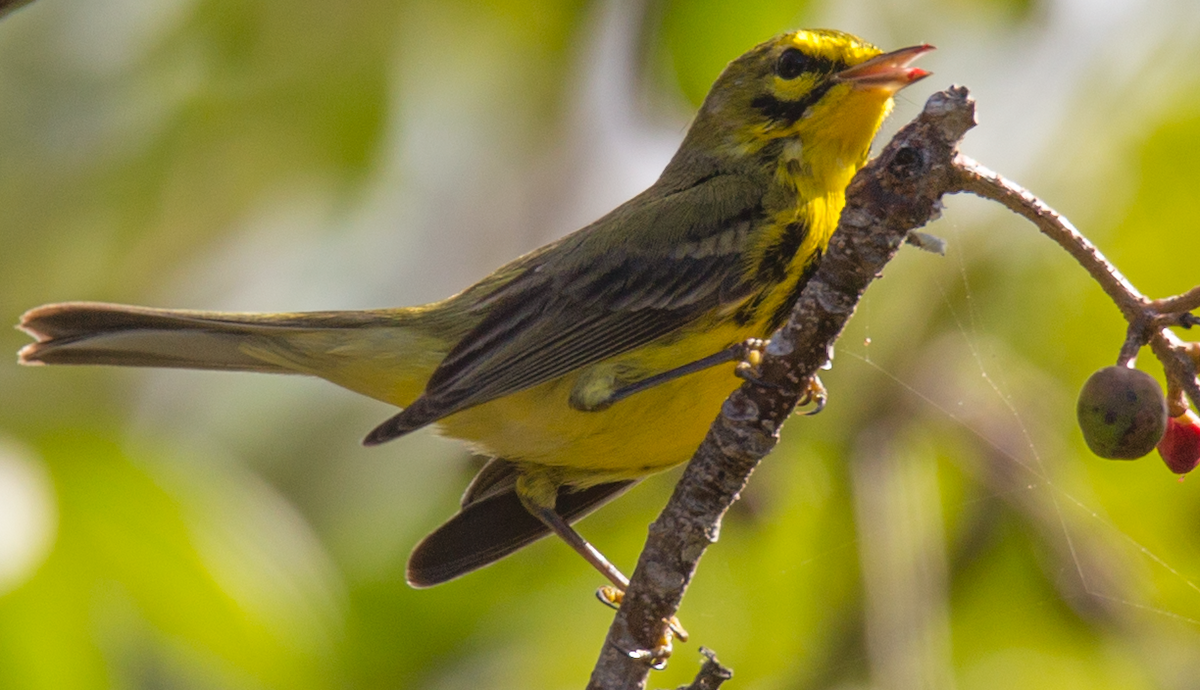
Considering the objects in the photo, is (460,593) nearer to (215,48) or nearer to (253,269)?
(215,48)

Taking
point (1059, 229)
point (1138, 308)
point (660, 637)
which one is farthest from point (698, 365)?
point (1138, 308)

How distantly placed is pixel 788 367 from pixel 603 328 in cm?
131

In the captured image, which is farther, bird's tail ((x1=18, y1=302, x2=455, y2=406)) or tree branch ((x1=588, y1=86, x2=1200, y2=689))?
bird's tail ((x1=18, y1=302, x2=455, y2=406))

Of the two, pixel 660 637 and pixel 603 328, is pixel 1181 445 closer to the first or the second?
pixel 660 637

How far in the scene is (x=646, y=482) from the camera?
12.3 feet

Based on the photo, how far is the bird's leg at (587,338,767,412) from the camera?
2.66 metres

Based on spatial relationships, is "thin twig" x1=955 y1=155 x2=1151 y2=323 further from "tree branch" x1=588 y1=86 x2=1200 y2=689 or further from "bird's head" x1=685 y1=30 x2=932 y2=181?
"bird's head" x1=685 y1=30 x2=932 y2=181

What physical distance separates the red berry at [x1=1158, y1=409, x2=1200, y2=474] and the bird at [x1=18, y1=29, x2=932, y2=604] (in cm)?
120

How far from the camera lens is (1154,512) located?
2844 mm

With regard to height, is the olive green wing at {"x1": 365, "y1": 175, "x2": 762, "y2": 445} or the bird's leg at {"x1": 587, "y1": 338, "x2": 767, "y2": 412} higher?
the olive green wing at {"x1": 365, "y1": 175, "x2": 762, "y2": 445}

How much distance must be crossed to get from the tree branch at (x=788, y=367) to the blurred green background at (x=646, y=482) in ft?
2.41

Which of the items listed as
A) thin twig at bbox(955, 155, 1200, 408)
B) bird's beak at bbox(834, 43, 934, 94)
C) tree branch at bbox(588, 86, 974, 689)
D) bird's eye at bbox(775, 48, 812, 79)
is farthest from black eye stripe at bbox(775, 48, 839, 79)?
thin twig at bbox(955, 155, 1200, 408)

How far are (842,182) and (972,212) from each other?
47 centimetres

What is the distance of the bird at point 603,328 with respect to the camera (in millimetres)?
2979
